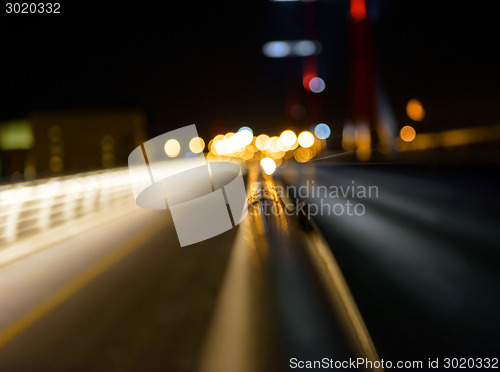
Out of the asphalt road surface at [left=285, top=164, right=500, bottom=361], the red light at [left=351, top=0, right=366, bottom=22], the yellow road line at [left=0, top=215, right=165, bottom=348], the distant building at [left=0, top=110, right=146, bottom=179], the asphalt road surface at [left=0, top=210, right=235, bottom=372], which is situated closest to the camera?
the asphalt road surface at [left=285, top=164, right=500, bottom=361]

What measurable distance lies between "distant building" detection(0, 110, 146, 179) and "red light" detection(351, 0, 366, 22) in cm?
3812

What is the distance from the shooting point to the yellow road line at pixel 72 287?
5.59 m

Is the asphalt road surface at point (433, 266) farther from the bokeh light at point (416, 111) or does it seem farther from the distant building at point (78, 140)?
the distant building at point (78, 140)

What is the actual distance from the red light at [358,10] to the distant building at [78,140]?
38.1 metres

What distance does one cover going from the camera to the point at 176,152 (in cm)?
7406

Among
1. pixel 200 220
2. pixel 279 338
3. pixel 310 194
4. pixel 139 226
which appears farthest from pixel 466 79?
pixel 279 338

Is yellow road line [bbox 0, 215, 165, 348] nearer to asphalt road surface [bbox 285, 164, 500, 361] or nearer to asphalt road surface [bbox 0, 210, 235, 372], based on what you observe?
asphalt road surface [bbox 0, 210, 235, 372]

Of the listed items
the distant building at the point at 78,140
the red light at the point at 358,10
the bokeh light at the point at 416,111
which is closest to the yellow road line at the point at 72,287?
the bokeh light at the point at 416,111

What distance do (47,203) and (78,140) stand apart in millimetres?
46887

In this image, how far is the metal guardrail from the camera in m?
11.9

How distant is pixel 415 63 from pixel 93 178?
15.5m

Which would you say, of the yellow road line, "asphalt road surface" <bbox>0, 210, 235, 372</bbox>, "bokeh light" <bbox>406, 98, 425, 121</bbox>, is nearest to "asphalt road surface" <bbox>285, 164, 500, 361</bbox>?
"asphalt road surface" <bbox>0, 210, 235, 372</bbox>

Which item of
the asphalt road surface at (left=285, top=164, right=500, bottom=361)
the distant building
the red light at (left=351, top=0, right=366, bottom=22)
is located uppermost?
the red light at (left=351, top=0, right=366, bottom=22)

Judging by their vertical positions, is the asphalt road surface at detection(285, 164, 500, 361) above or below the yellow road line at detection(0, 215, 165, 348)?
above
